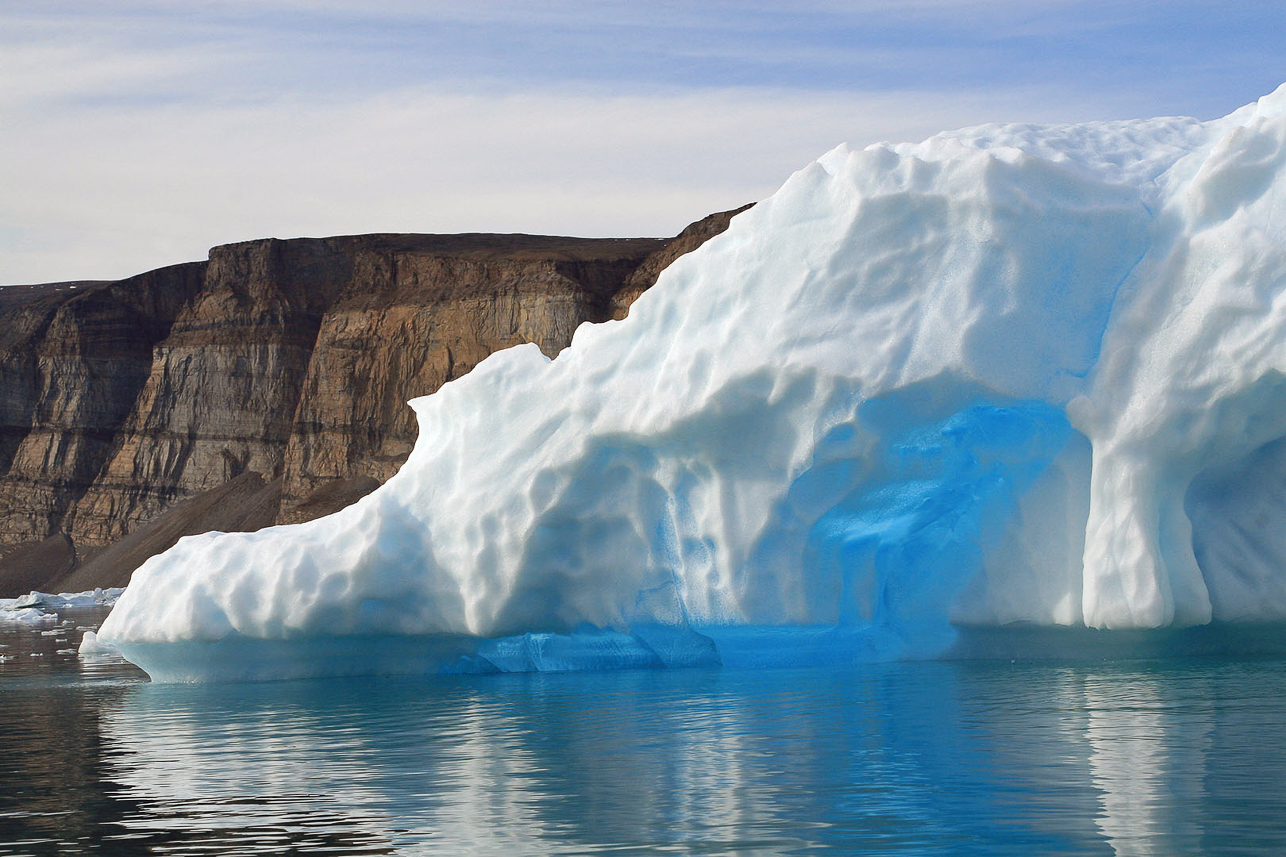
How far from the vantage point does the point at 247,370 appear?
69000mm

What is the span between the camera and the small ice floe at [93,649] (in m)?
19.5

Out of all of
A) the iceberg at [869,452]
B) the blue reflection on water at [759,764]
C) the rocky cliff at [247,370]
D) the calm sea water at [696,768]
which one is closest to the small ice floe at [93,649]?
the iceberg at [869,452]

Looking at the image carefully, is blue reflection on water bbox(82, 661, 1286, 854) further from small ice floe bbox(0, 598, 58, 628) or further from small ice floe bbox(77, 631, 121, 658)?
small ice floe bbox(0, 598, 58, 628)

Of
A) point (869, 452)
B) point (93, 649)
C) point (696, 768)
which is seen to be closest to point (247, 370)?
point (93, 649)

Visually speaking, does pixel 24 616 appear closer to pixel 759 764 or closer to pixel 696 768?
pixel 696 768

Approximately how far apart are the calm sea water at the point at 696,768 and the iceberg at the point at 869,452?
1.00 m

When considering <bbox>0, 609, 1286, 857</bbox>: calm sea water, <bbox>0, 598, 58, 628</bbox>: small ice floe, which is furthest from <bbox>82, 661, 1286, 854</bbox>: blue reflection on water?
<bbox>0, 598, 58, 628</bbox>: small ice floe

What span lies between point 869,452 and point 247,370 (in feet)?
201

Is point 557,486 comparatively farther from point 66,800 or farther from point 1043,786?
point 1043,786

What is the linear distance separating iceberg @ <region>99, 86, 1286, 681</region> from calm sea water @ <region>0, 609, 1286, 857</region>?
999 mm

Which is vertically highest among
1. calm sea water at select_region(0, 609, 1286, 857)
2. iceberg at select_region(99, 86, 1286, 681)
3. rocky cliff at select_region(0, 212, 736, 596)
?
rocky cliff at select_region(0, 212, 736, 596)

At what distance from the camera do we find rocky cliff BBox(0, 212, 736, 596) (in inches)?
2259

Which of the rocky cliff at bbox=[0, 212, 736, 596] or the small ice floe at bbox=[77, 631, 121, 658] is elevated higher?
the rocky cliff at bbox=[0, 212, 736, 596]

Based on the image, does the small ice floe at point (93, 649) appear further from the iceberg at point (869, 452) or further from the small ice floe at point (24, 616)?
the small ice floe at point (24, 616)
